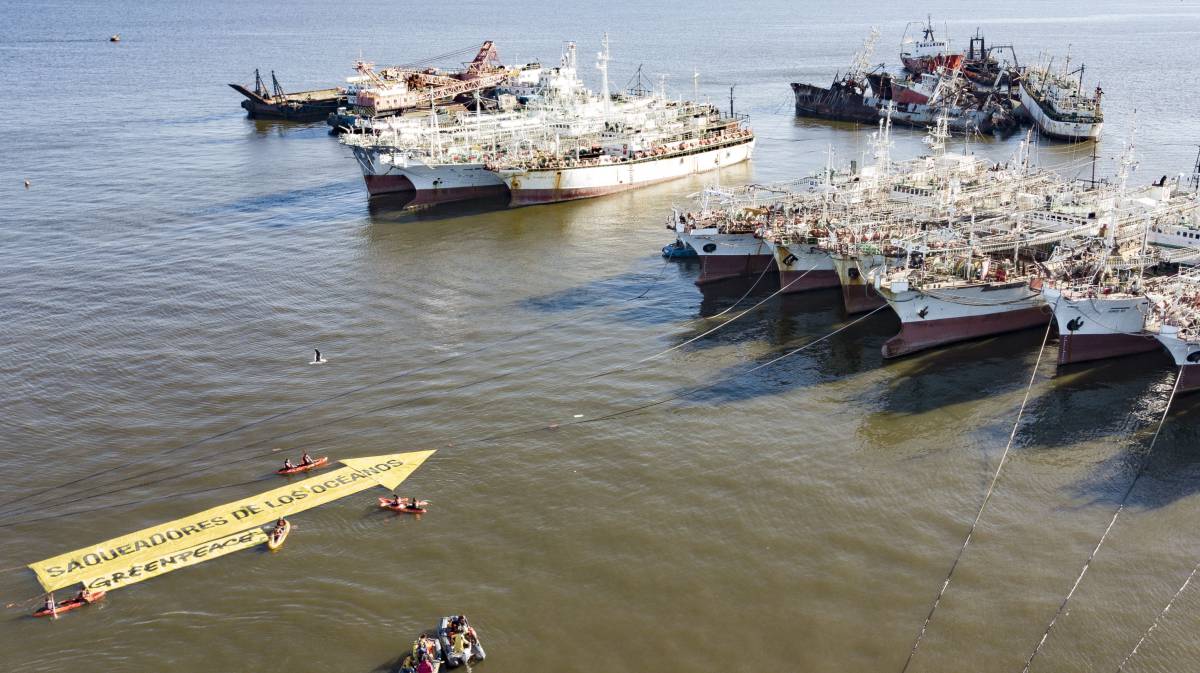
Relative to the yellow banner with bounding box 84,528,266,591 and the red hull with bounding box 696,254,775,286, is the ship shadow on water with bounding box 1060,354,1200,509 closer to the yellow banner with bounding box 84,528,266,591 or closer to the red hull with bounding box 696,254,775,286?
the red hull with bounding box 696,254,775,286

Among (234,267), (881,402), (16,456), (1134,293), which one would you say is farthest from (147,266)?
(1134,293)

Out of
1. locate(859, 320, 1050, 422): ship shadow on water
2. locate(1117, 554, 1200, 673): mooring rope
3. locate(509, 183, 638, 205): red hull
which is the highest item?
locate(509, 183, 638, 205): red hull

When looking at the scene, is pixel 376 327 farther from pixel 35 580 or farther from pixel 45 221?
pixel 45 221

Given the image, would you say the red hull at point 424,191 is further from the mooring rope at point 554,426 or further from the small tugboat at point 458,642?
the small tugboat at point 458,642

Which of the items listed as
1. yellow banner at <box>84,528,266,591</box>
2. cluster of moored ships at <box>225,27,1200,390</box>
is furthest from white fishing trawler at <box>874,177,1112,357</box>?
yellow banner at <box>84,528,266,591</box>

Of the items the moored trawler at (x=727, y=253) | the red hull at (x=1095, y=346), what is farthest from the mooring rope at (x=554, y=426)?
the red hull at (x=1095, y=346)

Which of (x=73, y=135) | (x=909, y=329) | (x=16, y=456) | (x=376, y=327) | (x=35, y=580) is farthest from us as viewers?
(x=73, y=135)

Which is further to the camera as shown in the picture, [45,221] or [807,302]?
[45,221]
